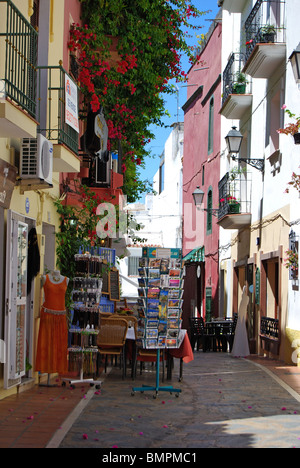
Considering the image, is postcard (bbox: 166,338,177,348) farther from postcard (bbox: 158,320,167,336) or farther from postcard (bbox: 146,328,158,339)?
postcard (bbox: 146,328,158,339)

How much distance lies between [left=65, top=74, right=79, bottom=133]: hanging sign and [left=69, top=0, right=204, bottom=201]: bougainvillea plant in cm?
294

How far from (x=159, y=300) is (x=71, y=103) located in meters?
3.91

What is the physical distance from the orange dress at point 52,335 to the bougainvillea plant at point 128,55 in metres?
6.13

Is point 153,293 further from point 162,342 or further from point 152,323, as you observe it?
point 162,342

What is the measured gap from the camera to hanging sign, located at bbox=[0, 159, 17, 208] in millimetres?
9227

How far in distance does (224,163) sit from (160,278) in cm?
1553

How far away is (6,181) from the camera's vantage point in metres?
9.41

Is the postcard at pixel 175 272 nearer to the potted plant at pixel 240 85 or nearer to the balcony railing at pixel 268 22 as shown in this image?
the balcony railing at pixel 268 22

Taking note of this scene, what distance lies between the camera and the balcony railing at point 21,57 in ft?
29.7

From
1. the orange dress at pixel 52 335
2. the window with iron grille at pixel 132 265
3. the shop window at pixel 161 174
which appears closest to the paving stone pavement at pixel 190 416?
the orange dress at pixel 52 335

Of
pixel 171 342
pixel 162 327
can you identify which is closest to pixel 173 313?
pixel 162 327

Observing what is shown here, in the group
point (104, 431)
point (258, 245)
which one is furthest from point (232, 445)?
point (258, 245)

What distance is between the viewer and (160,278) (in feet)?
34.6
